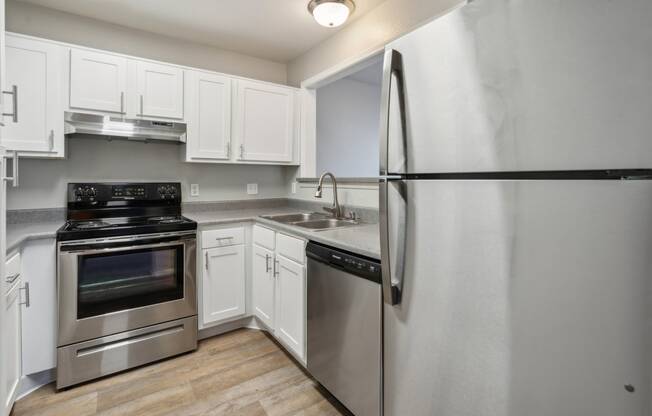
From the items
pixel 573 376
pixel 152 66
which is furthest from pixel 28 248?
pixel 573 376

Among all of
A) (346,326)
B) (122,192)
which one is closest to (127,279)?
(122,192)

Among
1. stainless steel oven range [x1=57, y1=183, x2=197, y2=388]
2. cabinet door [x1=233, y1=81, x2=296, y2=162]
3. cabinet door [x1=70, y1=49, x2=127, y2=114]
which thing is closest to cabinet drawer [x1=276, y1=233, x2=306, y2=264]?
stainless steel oven range [x1=57, y1=183, x2=197, y2=388]

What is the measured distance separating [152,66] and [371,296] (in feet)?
7.55

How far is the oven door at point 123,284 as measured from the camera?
6.19 feet

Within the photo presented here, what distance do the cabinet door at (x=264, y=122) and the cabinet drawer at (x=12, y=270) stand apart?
5.22 feet

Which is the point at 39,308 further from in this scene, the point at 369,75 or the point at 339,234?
the point at 369,75

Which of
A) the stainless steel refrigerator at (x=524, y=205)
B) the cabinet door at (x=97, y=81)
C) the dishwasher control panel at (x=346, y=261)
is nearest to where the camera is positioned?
the stainless steel refrigerator at (x=524, y=205)

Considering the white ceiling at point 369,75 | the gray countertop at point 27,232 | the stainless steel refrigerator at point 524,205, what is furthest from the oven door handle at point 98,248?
the white ceiling at point 369,75

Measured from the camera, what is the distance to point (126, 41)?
8.39ft

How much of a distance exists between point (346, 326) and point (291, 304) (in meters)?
0.60

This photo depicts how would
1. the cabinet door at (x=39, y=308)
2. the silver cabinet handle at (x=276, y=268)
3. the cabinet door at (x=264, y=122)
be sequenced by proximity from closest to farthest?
the cabinet door at (x=39, y=308) → the silver cabinet handle at (x=276, y=268) → the cabinet door at (x=264, y=122)

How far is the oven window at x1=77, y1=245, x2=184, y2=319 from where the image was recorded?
76.2 inches

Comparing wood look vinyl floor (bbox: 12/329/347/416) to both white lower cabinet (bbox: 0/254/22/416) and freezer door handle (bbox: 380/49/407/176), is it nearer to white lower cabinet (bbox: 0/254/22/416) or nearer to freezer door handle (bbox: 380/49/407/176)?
white lower cabinet (bbox: 0/254/22/416)

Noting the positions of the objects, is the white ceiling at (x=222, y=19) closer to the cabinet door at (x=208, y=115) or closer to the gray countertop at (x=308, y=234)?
the cabinet door at (x=208, y=115)
